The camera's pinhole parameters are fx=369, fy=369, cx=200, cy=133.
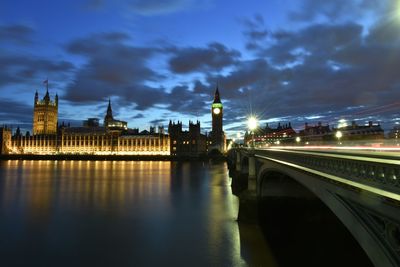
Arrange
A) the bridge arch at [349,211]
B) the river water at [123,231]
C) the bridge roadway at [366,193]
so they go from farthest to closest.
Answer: the river water at [123,231] < the bridge arch at [349,211] < the bridge roadway at [366,193]

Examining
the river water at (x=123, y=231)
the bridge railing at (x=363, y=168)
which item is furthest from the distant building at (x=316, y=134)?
the bridge railing at (x=363, y=168)

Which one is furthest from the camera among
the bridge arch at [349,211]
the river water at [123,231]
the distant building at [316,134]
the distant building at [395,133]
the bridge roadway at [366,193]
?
the distant building at [316,134]

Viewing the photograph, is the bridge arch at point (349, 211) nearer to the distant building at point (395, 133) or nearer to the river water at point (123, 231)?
the distant building at point (395, 133)

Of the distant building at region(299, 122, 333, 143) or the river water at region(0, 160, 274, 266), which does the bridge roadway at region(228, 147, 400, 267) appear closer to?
the river water at region(0, 160, 274, 266)

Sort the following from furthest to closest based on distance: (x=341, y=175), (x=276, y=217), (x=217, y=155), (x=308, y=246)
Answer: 1. (x=217, y=155)
2. (x=276, y=217)
3. (x=308, y=246)
4. (x=341, y=175)

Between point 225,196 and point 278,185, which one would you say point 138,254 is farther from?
point 225,196

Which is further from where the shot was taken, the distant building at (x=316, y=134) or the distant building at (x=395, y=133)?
the distant building at (x=316, y=134)

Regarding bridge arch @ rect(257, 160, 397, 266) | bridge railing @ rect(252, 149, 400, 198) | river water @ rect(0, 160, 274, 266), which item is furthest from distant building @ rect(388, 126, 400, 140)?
river water @ rect(0, 160, 274, 266)

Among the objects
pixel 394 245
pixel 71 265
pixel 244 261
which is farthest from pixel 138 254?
pixel 394 245

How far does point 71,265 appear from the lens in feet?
76.2

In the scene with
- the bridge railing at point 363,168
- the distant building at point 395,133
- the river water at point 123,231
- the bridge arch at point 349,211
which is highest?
the distant building at point 395,133

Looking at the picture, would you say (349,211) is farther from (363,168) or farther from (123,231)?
(123,231)

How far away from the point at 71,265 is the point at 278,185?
20561mm

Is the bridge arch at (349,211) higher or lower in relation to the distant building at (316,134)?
lower
